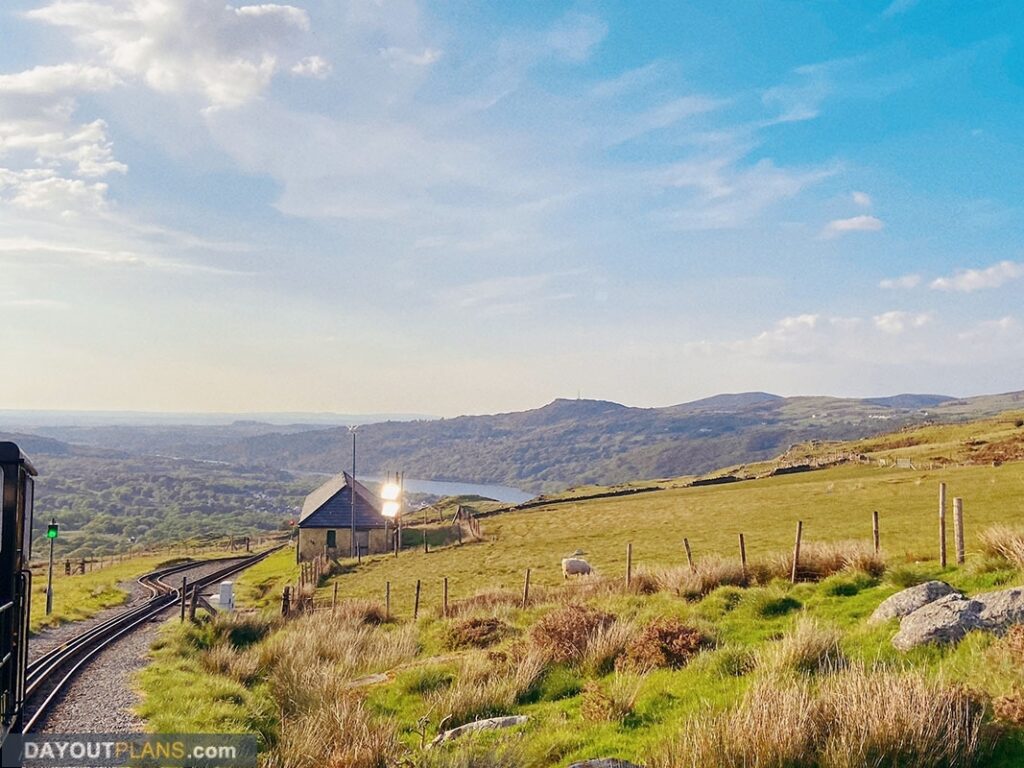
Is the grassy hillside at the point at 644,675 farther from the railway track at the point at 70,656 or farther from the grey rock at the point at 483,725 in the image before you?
the railway track at the point at 70,656

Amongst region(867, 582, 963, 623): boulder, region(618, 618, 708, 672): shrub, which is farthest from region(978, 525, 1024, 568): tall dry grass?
region(618, 618, 708, 672): shrub

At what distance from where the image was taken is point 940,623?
1039cm

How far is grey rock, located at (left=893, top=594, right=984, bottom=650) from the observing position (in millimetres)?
10258

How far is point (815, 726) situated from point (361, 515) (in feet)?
175

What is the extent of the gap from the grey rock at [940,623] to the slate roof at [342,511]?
165 ft

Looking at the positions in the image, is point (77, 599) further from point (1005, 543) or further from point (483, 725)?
point (1005, 543)

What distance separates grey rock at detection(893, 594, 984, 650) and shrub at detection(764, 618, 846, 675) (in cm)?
97

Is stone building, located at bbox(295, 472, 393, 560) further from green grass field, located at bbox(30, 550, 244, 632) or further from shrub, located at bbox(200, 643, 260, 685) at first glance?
shrub, located at bbox(200, 643, 260, 685)

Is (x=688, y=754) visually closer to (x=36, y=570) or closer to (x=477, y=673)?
(x=477, y=673)

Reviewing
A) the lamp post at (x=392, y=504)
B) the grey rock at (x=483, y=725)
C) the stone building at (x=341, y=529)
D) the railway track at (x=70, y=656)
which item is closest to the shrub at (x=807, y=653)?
the grey rock at (x=483, y=725)

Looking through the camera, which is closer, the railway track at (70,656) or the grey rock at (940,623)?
the grey rock at (940,623)

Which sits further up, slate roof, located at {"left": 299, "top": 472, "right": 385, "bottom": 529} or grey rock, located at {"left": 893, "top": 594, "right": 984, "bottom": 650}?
grey rock, located at {"left": 893, "top": 594, "right": 984, "bottom": 650}

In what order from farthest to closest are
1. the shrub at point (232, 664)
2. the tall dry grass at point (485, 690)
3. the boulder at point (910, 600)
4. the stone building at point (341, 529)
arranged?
the stone building at point (341, 529) < the shrub at point (232, 664) < the boulder at point (910, 600) < the tall dry grass at point (485, 690)

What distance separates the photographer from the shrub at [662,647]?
41.2 feet
